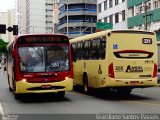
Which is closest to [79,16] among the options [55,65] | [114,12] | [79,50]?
[114,12]

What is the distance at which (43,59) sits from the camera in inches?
714

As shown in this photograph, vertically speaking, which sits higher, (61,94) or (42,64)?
(42,64)

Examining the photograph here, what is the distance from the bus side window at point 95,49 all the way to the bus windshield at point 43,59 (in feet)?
6.49

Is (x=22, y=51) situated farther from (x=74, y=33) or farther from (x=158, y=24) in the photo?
(x=74, y=33)

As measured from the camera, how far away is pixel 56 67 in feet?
59.8

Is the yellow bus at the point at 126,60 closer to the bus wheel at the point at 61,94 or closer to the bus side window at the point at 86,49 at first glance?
the bus wheel at the point at 61,94

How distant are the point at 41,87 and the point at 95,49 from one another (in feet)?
12.5

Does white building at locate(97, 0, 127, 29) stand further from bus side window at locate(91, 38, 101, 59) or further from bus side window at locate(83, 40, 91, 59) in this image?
bus side window at locate(91, 38, 101, 59)

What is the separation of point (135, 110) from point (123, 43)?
485 cm

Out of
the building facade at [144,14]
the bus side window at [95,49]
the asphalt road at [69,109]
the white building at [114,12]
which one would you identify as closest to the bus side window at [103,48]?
the bus side window at [95,49]

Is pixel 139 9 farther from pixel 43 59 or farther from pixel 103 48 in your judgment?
pixel 43 59

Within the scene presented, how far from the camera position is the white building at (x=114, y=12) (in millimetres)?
66869

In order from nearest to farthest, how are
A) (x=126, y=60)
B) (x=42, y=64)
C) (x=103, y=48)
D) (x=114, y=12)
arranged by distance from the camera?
(x=42, y=64) → (x=126, y=60) → (x=103, y=48) → (x=114, y=12)

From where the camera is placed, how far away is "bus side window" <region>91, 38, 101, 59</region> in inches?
791
